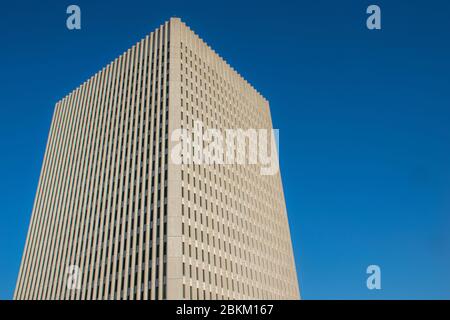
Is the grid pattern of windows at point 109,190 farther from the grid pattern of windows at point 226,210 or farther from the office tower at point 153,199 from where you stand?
the grid pattern of windows at point 226,210

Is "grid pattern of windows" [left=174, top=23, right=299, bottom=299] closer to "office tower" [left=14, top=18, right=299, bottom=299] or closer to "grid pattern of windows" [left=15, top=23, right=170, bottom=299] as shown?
"office tower" [left=14, top=18, right=299, bottom=299]

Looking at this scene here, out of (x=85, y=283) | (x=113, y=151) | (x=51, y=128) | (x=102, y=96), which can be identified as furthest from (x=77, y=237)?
(x=51, y=128)

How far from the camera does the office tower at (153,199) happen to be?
76.9 m

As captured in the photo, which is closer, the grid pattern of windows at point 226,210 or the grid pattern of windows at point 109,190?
the grid pattern of windows at point 109,190

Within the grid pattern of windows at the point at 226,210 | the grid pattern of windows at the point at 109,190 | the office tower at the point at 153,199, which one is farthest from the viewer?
the grid pattern of windows at the point at 226,210

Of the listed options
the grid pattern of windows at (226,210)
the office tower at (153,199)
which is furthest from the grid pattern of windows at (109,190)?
the grid pattern of windows at (226,210)

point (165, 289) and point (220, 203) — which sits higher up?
point (220, 203)

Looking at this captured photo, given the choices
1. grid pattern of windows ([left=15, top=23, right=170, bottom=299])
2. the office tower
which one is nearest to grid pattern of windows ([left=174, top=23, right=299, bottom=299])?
the office tower

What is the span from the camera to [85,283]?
82.8 m

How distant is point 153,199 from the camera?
8112cm

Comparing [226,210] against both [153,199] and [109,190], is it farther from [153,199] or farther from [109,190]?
[109,190]
